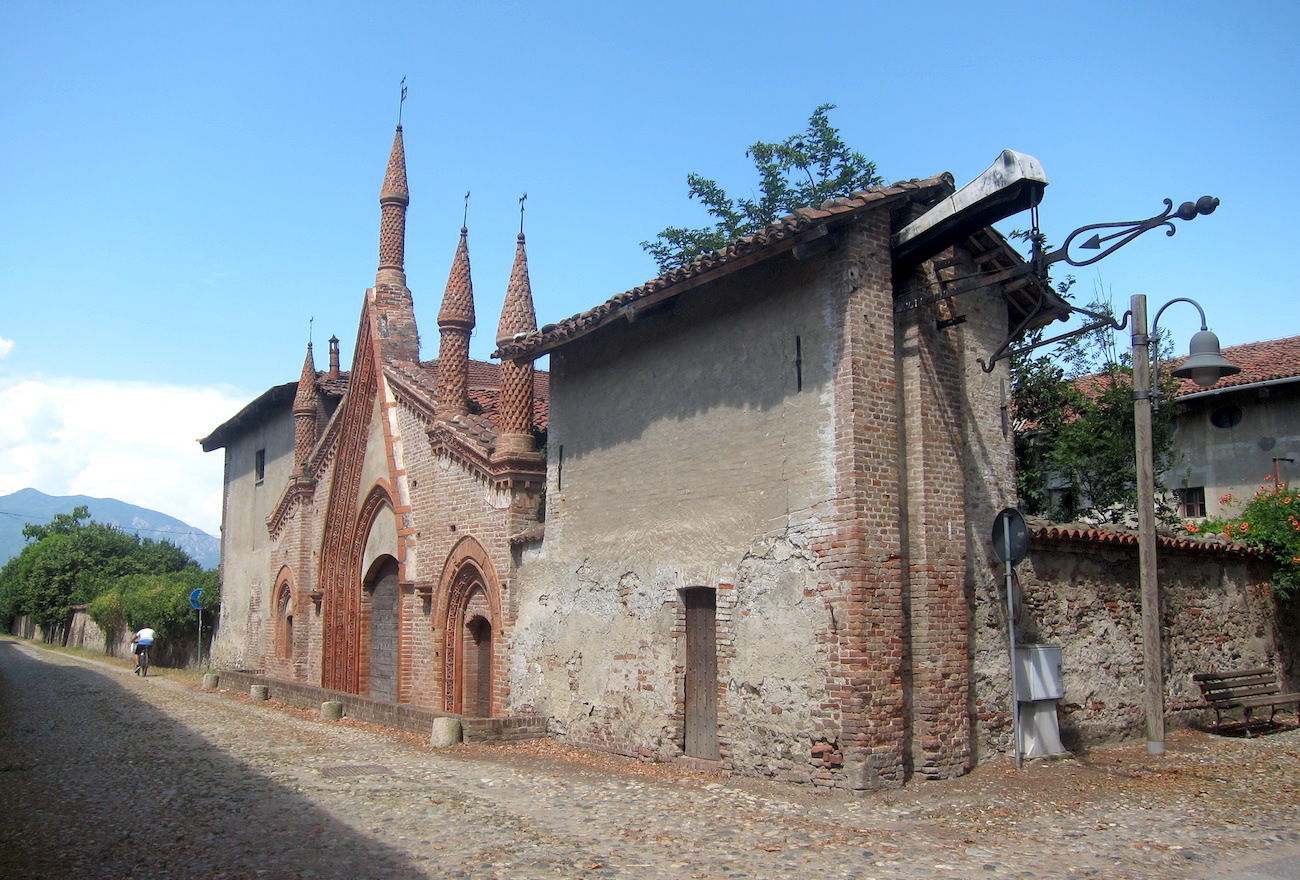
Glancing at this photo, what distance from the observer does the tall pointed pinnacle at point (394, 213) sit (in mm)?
19484

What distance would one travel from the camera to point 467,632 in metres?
14.9

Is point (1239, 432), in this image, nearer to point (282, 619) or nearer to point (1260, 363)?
point (1260, 363)

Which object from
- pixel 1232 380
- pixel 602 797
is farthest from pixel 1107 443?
pixel 602 797

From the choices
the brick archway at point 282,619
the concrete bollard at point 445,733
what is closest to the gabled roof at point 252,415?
the brick archway at point 282,619

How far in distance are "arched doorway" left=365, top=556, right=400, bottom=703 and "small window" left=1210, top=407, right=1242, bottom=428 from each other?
15.5 meters

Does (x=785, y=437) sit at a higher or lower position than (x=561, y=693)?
higher

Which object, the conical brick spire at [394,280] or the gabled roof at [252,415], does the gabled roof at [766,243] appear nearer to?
the conical brick spire at [394,280]

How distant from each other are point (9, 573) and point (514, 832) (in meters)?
71.2

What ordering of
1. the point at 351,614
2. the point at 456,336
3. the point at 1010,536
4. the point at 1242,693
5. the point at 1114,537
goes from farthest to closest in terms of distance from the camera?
the point at 351,614 → the point at 456,336 → the point at 1242,693 → the point at 1114,537 → the point at 1010,536

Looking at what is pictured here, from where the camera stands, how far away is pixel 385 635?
18094 mm

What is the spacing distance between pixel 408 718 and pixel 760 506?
6515 mm

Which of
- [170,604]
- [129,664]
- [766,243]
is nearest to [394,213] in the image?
[766,243]

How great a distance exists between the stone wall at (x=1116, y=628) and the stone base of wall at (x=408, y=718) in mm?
5699

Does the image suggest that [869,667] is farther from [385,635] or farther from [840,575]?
[385,635]
